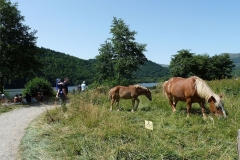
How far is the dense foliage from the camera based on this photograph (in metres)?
55.5

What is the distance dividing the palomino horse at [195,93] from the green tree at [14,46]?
14168 millimetres

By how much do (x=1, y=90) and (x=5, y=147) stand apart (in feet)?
51.5

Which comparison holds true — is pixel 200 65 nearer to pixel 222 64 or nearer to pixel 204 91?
pixel 222 64

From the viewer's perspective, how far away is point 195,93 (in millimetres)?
7934

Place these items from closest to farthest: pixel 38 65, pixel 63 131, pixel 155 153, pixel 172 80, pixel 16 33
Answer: pixel 155 153
pixel 63 131
pixel 172 80
pixel 16 33
pixel 38 65

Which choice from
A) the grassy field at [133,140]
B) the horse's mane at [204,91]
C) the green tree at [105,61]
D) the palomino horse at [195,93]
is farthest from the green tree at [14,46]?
the green tree at [105,61]

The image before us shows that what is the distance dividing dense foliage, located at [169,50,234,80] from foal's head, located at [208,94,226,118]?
49.2 metres

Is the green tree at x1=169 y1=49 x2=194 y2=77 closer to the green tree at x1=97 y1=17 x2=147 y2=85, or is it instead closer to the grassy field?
the green tree at x1=97 y1=17 x2=147 y2=85

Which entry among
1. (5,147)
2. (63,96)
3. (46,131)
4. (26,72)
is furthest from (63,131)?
(26,72)

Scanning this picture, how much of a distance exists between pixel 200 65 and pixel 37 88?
43595 mm

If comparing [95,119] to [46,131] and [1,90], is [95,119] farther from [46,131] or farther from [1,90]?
[1,90]

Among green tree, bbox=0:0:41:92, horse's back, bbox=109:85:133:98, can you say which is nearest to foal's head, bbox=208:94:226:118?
horse's back, bbox=109:85:133:98

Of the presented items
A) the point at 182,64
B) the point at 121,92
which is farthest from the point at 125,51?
the point at 121,92

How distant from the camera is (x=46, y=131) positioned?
7.21m
